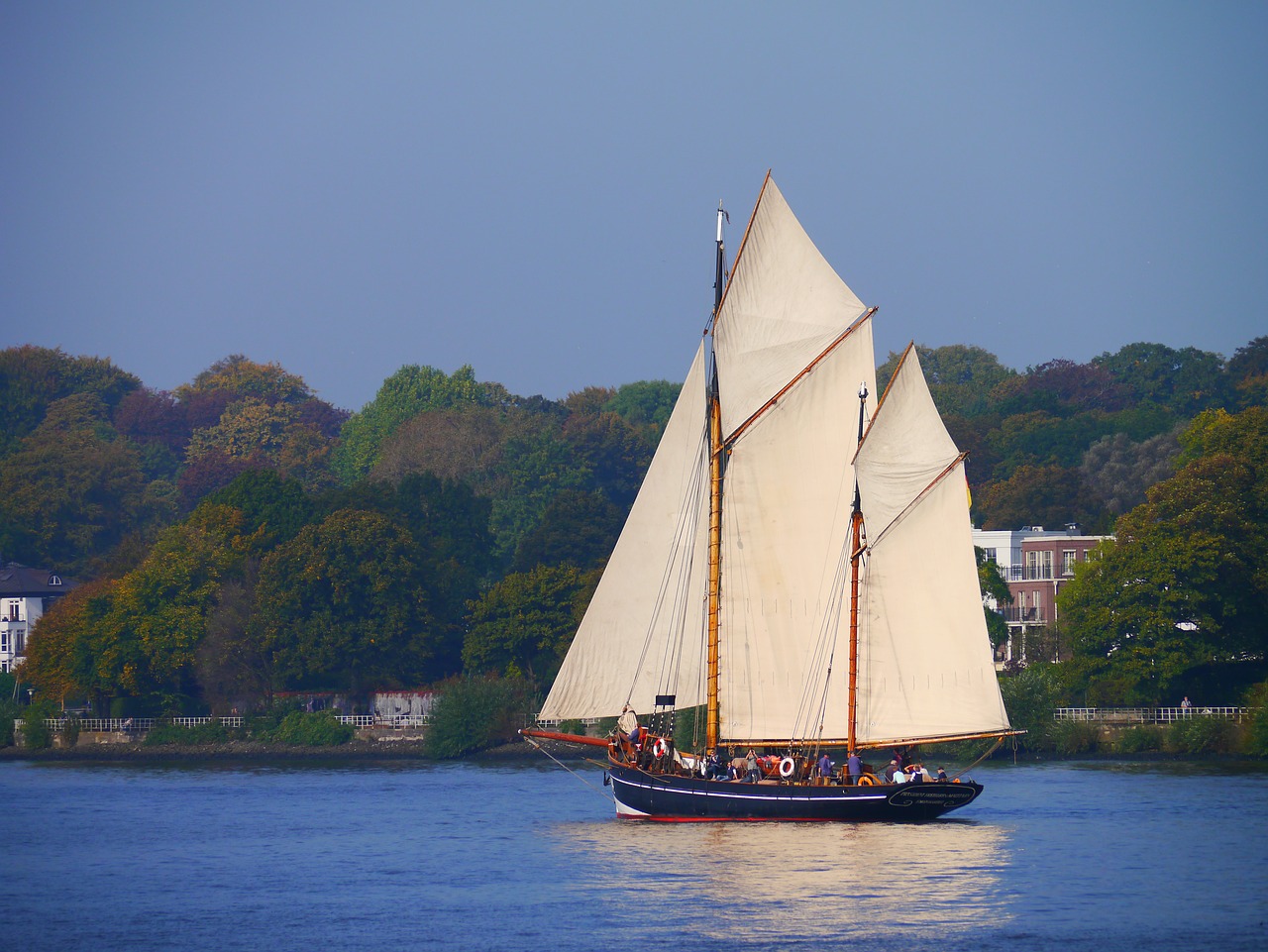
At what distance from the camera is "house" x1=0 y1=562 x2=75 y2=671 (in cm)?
15612

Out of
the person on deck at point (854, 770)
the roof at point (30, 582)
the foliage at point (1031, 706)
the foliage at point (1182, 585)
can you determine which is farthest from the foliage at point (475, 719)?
the roof at point (30, 582)

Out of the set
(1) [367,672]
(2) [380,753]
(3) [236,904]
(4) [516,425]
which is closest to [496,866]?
(3) [236,904]

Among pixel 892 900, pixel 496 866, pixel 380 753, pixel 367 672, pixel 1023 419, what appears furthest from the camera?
pixel 1023 419

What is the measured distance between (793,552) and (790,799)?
8173 millimetres

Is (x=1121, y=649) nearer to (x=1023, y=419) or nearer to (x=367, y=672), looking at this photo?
(x=367, y=672)

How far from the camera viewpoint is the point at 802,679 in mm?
65500

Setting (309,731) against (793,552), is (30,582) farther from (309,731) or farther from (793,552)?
(793,552)

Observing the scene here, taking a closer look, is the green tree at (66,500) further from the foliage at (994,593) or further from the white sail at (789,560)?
the white sail at (789,560)

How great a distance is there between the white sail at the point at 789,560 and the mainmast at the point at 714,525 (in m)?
0.48

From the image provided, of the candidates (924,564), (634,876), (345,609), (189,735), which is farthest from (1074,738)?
(189,735)

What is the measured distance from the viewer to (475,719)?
4166 inches

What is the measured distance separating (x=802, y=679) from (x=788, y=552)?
13.2 feet

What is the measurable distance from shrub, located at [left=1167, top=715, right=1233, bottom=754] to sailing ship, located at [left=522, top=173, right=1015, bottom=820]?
30.0m

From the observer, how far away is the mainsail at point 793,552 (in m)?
63.4
